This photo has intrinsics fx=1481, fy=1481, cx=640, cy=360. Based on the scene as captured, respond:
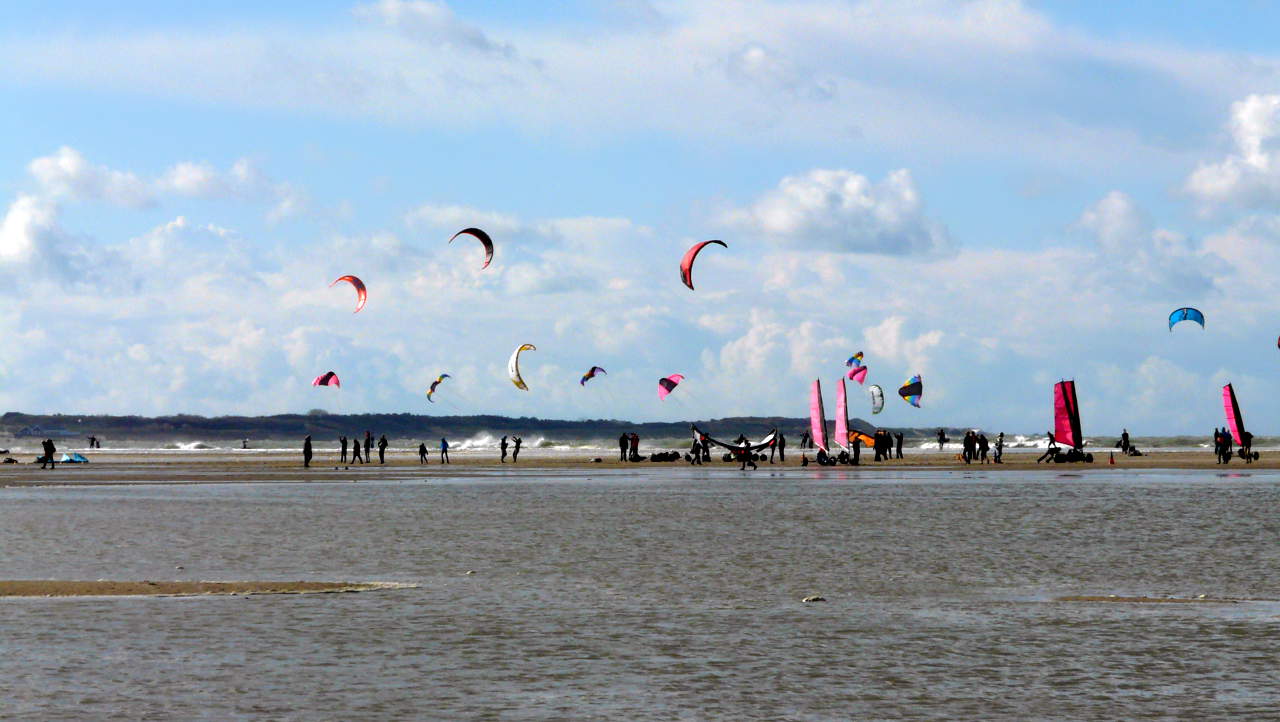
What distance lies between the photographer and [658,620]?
44.4ft

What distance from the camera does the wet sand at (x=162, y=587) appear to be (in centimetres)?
1549

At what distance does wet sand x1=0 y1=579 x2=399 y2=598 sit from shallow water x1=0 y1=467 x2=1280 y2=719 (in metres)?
0.52

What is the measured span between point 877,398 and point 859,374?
7.06ft

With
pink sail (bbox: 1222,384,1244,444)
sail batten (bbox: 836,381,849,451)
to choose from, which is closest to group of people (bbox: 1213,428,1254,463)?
pink sail (bbox: 1222,384,1244,444)

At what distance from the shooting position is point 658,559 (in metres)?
19.5

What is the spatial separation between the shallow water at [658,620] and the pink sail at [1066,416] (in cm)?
3700

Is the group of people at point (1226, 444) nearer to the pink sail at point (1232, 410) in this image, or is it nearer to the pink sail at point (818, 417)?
the pink sail at point (1232, 410)

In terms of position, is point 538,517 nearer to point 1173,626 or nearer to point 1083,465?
point 1173,626

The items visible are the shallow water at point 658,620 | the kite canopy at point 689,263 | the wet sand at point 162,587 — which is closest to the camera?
the shallow water at point 658,620

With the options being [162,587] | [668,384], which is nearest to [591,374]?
[668,384]

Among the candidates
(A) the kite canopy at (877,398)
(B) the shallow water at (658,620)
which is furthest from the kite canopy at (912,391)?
(B) the shallow water at (658,620)

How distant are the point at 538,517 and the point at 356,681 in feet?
59.2

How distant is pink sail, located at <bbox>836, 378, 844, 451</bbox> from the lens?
223 ft

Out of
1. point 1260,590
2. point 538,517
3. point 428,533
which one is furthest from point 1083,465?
point 1260,590
